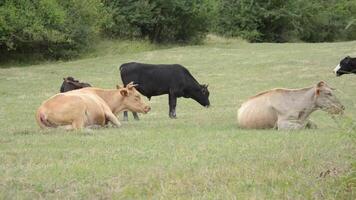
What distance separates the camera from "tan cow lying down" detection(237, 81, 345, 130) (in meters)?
13.6

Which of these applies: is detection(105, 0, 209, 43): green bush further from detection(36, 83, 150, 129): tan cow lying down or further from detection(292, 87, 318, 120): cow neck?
detection(292, 87, 318, 120): cow neck

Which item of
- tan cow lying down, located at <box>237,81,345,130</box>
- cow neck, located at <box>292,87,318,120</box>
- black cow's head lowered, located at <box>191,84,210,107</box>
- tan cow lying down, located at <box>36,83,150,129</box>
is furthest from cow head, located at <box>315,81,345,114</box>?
black cow's head lowered, located at <box>191,84,210,107</box>


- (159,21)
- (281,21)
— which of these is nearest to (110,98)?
(159,21)

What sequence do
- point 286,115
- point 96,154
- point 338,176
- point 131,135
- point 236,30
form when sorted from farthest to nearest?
1. point 236,30
2. point 286,115
3. point 131,135
4. point 96,154
5. point 338,176

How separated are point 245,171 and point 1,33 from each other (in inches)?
1353

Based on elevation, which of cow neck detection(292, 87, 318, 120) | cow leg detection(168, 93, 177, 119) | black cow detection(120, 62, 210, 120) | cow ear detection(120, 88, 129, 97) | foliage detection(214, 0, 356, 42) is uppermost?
cow neck detection(292, 87, 318, 120)

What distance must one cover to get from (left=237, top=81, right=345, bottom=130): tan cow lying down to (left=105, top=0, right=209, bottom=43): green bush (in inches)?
1456

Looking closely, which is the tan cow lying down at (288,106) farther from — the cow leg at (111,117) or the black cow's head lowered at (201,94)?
the black cow's head lowered at (201,94)

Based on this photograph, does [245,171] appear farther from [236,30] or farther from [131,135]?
[236,30]

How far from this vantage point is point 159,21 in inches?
2083

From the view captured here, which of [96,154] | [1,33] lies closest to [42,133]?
[96,154]

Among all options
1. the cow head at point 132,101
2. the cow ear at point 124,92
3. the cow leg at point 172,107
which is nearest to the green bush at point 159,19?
the cow leg at point 172,107

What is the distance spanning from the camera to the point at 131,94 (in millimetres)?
15414

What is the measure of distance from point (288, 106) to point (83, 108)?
4320mm
